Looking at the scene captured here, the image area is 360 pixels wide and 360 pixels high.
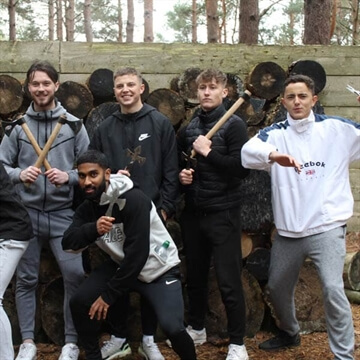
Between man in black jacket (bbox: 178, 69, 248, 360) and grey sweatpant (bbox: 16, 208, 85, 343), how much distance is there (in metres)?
1.05

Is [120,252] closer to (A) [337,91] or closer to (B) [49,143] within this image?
(B) [49,143]

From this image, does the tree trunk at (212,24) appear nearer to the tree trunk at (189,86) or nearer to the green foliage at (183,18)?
the tree trunk at (189,86)

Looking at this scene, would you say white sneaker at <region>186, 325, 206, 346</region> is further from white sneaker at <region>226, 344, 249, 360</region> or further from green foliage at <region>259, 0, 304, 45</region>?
green foliage at <region>259, 0, 304, 45</region>

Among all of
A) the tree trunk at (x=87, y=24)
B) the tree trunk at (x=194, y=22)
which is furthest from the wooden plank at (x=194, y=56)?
the tree trunk at (x=194, y=22)

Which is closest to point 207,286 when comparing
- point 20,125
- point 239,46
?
point 20,125

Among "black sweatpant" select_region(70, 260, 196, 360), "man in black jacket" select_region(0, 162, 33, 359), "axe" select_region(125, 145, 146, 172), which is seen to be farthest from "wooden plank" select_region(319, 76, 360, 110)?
"man in black jacket" select_region(0, 162, 33, 359)

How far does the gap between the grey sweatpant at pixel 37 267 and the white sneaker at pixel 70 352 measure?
50 mm

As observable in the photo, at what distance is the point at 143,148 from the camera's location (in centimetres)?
442

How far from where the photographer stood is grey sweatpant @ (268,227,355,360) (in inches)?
156

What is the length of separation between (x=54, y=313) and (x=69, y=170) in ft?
4.63

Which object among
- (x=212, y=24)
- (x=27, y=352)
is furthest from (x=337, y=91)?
(x=212, y=24)

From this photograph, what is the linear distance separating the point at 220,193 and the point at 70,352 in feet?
5.93

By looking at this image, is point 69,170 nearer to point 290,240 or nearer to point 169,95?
point 169,95

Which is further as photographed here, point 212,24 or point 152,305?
point 212,24
